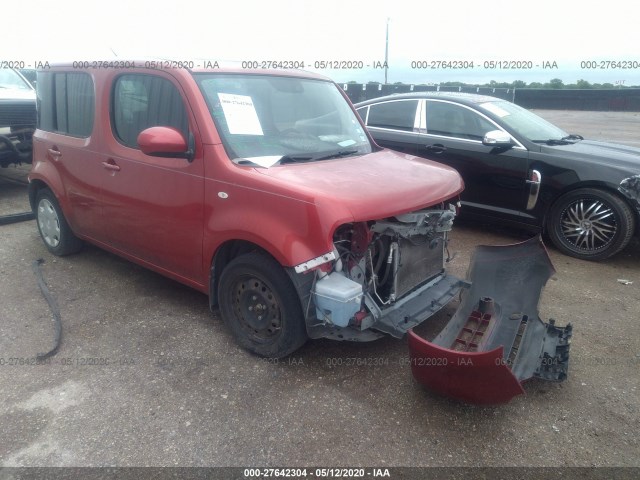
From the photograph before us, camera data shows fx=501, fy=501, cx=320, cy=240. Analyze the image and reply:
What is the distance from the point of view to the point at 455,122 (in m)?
6.06

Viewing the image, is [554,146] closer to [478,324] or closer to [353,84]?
[478,324]

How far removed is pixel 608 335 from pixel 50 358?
3.99 metres

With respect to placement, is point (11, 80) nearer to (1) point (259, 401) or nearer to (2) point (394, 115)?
(2) point (394, 115)

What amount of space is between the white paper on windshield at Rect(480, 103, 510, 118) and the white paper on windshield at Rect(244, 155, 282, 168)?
354 centimetres

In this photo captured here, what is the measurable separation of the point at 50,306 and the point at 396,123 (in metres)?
4.52

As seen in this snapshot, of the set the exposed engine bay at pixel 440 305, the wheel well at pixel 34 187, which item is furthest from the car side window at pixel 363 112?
the wheel well at pixel 34 187

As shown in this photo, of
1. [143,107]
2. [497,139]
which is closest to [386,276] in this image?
[143,107]

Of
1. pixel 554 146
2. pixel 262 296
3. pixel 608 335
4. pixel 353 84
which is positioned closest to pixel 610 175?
pixel 554 146

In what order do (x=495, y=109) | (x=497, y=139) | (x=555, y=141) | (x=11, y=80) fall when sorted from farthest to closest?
(x=11, y=80) → (x=495, y=109) → (x=555, y=141) → (x=497, y=139)

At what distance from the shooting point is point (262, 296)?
3.18 meters

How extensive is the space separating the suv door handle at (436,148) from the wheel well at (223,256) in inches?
139

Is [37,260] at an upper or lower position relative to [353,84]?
lower

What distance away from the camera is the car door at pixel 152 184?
11.2 feet

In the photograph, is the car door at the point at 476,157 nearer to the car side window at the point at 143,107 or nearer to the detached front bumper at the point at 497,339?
the detached front bumper at the point at 497,339
